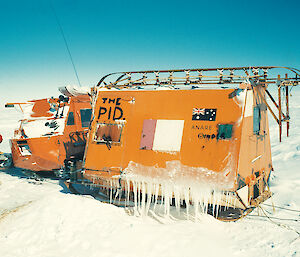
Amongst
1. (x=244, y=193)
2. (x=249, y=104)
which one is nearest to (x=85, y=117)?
(x=249, y=104)

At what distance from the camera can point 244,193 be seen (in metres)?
6.07

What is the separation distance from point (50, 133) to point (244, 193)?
686 centimetres

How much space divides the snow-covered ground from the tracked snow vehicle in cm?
54

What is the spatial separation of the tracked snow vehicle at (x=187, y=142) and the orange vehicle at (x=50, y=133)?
207cm

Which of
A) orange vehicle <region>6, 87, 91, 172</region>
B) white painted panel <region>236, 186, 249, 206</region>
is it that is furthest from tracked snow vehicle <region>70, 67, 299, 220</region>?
orange vehicle <region>6, 87, 91, 172</region>

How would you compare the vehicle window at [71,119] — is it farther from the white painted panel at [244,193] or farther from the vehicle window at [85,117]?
the white painted panel at [244,193]

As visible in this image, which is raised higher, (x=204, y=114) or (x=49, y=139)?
(x=204, y=114)

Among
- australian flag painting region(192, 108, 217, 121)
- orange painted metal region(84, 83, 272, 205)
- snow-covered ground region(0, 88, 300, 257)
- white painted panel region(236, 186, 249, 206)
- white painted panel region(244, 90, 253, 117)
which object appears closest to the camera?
snow-covered ground region(0, 88, 300, 257)

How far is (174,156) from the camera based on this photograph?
21.3 ft

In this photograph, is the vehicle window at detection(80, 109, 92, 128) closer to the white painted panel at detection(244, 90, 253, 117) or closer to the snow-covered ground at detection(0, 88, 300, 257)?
the snow-covered ground at detection(0, 88, 300, 257)

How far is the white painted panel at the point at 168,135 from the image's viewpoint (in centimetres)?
658

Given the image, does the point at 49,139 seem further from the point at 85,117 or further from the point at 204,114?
the point at 204,114

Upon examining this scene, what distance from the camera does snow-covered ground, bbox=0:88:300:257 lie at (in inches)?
187

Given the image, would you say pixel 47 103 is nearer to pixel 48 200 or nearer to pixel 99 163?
pixel 99 163
